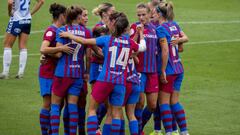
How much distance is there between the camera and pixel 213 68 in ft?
61.0

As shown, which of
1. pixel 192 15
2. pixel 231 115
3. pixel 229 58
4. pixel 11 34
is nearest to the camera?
pixel 231 115

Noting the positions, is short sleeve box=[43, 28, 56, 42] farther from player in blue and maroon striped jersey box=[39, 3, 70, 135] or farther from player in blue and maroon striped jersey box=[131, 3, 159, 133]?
player in blue and maroon striped jersey box=[131, 3, 159, 133]

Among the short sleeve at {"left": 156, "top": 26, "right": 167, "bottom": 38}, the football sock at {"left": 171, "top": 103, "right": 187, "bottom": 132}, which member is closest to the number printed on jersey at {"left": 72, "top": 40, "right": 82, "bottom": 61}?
the short sleeve at {"left": 156, "top": 26, "right": 167, "bottom": 38}

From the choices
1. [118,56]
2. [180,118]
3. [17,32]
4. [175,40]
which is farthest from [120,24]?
[17,32]

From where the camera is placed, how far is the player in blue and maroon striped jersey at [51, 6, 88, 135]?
1132cm

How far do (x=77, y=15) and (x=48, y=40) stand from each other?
58 cm

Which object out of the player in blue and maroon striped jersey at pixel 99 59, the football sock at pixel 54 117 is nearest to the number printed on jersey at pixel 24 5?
the player in blue and maroon striped jersey at pixel 99 59

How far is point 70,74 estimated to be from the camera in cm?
1139

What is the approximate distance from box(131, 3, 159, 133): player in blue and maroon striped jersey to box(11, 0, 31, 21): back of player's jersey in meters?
5.66

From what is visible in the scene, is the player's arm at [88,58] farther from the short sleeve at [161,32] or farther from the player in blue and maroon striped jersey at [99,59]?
the short sleeve at [161,32]

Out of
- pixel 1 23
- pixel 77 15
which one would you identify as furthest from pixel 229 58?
pixel 77 15

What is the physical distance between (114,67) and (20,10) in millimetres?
6589

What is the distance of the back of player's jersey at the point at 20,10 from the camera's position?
17016mm

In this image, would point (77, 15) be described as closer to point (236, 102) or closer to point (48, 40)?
point (48, 40)
